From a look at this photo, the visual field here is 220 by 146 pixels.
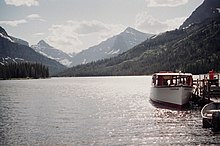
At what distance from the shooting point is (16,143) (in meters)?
34.9

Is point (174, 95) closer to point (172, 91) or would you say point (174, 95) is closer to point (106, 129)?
point (172, 91)

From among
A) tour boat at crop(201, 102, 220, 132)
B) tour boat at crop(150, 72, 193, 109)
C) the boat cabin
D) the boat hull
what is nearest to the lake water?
tour boat at crop(201, 102, 220, 132)

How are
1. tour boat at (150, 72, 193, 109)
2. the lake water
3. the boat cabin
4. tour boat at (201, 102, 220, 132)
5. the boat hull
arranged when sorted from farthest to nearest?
the boat cabin, tour boat at (150, 72, 193, 109), the boat hull, tour boat at (201, 102, 220, 132), the lake water

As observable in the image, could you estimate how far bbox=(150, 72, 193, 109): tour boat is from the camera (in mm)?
60250

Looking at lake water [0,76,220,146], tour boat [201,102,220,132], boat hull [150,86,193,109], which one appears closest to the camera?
lake water [0,76,220,146]

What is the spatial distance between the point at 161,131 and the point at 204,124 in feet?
19.0

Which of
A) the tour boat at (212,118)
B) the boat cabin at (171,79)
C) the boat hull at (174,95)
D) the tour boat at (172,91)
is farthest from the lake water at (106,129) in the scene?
the boat cabin at (171,79)

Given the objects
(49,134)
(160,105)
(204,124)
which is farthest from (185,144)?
(160,105)

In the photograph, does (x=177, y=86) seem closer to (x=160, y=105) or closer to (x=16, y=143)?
(x=160, y=105)

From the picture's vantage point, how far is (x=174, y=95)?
61.6 meters

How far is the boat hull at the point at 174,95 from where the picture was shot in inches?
2366

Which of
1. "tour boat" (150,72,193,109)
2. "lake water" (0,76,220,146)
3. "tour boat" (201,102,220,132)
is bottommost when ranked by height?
"lake water" (0,76,220,146)

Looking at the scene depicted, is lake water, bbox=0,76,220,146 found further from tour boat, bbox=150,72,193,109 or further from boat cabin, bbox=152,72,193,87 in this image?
boat cabin, bbox=152,72,193,87

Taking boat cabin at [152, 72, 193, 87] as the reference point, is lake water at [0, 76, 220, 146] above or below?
below
